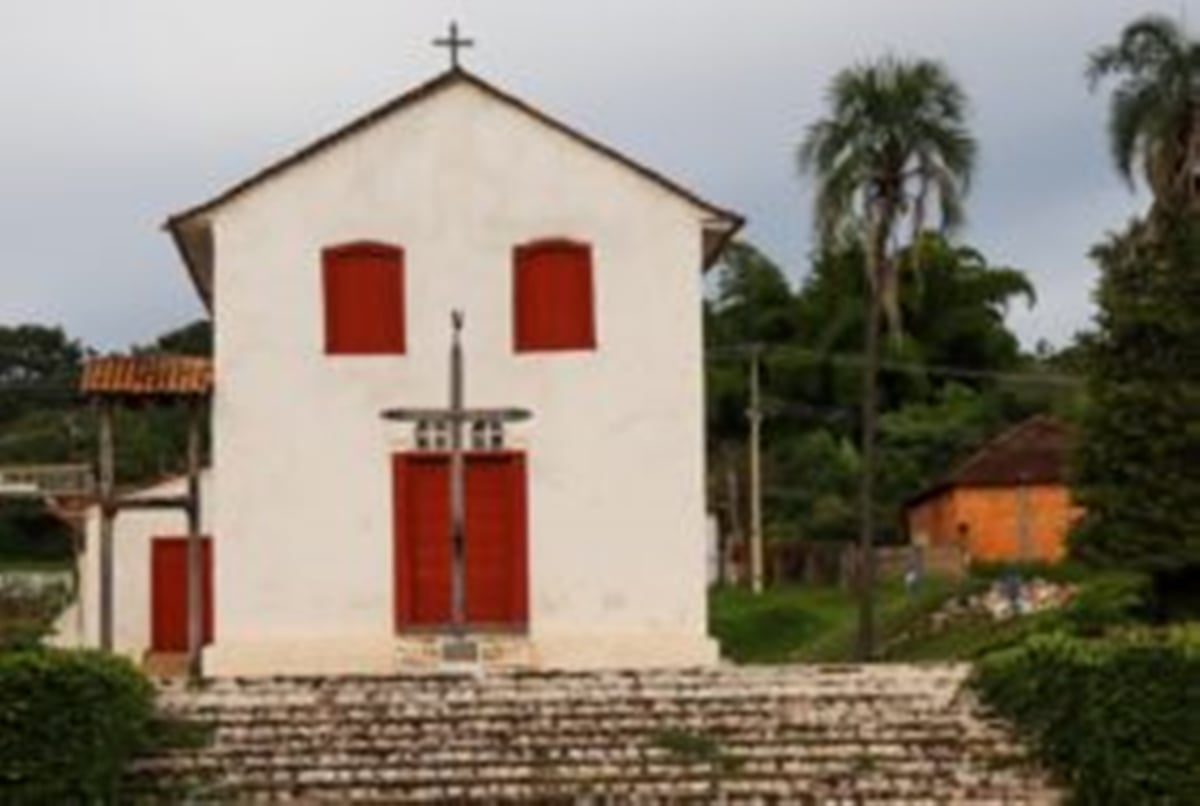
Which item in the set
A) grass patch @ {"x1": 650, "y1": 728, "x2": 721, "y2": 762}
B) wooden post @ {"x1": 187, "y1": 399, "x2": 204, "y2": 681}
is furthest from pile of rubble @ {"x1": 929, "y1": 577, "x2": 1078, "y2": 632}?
grass patch @ {"x1": 650, "y1": 728, "x2": 721, "y2": 762}

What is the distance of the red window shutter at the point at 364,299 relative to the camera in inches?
1332

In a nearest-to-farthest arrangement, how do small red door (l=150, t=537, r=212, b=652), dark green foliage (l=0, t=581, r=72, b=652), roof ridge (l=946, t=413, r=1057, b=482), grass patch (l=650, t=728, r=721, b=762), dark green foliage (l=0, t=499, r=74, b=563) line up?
1. grass patch (l=650, t=728, r=721, b=762)
2. small red door (l=150, t=537, r=212, b=652)
3. dark green foliage (l=0, t=581, r=72, b=652)
4. roof ridge (l=946, t=413, r=1057, b=482)
5. dark green foliage (l=0, t=499, r=74, b=563)

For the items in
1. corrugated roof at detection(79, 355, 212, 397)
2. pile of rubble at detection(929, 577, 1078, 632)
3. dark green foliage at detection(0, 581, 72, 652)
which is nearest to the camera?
corrugated roof at detection(79, 355, 212, 397)

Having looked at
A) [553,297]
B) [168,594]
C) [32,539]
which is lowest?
[168,594]

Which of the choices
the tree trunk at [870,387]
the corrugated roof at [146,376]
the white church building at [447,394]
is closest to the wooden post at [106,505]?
the corrugated roof at [146,376]

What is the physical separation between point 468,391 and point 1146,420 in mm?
12245

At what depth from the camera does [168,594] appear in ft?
150

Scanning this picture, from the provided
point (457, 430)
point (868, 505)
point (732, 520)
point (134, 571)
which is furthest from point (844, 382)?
point (457, 430)

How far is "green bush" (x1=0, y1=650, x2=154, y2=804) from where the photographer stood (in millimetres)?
23734

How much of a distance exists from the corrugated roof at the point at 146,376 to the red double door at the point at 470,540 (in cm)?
281

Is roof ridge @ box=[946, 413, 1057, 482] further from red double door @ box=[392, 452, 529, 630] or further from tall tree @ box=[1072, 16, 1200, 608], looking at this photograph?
red double door @ box=[392, 452, 529, 630]

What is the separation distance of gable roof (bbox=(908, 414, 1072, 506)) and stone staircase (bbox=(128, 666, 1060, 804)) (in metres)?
38.9

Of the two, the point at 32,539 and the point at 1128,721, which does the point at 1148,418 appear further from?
the point at 32,539

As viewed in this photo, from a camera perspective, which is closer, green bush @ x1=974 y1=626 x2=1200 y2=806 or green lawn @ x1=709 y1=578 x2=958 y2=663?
green bush @ x1=974 y1=626 x2=1200 y2=806
